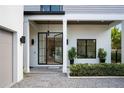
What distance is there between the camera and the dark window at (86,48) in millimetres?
19906

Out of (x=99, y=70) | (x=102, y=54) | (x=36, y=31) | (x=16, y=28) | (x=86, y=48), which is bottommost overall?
(x=99, y=70)

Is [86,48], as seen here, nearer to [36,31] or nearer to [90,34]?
[90,34]

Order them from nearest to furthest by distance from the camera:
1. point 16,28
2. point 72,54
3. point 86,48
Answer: point 16,28 → point 72,54 → point 86,48

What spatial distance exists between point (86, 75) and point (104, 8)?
4103 millimetres

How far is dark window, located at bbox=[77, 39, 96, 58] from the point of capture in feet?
65.3

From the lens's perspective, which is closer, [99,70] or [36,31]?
[99,70]

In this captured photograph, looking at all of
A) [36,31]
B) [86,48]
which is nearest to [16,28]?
[36,31]

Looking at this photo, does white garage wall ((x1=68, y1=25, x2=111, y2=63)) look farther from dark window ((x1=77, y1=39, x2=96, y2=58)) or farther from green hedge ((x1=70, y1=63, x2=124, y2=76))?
green hedge ((x1=70, y1=63, x2=124, y2=76))

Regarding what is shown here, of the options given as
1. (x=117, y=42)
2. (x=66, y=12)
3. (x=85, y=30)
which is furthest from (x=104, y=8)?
(x=117, y=42)

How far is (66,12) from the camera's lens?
47.6ft

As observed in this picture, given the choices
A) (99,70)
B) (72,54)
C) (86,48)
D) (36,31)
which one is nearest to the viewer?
(99,70)

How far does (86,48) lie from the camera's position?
20.2 meters

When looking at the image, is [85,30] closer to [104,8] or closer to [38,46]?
[38,46]

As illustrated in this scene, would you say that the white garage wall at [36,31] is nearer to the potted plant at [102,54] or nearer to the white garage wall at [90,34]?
the white garage wall at [90,34]
